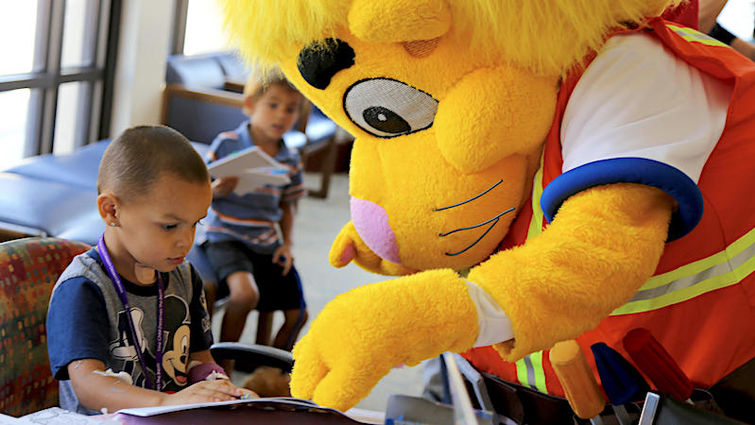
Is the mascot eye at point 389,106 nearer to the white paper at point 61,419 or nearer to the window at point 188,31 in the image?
the white paper at point 61,419

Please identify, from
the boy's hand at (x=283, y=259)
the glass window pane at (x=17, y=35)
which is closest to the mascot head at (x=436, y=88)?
the boy's hand at (x=283, y=259)

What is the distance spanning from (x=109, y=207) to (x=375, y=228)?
52 cm

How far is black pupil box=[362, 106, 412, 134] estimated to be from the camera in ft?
3.06

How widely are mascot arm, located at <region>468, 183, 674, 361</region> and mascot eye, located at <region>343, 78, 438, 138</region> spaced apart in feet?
0.71

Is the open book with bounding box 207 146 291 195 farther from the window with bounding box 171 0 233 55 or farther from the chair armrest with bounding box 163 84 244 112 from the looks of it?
the window with bounding box 171 0 233 55

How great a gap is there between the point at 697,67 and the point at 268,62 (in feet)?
1.74

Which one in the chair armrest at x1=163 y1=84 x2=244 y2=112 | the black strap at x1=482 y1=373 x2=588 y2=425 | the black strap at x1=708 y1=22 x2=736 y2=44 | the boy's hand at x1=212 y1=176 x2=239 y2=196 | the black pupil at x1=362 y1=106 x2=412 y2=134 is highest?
the black strap at x1=708 y1=22 x2=736 y2=44

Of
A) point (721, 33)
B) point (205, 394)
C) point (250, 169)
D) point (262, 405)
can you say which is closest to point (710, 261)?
point (262, 405)

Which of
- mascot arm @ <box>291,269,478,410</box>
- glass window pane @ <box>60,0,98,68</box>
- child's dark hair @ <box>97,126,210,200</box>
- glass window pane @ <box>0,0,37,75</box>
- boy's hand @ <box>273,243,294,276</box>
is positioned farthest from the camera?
glass window pane @ <box>60,0,98,68</box>

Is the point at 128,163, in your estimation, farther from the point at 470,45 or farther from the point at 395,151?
Result: the point at 470,45

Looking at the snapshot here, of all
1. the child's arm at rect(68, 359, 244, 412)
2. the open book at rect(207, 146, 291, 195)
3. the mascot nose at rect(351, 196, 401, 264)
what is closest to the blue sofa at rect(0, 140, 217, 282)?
the open book at rect(207, 146, 291, 195)

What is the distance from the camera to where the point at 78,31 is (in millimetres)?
4027

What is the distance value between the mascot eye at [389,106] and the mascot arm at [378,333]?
238 millimetres

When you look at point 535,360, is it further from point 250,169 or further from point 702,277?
point 250,169
